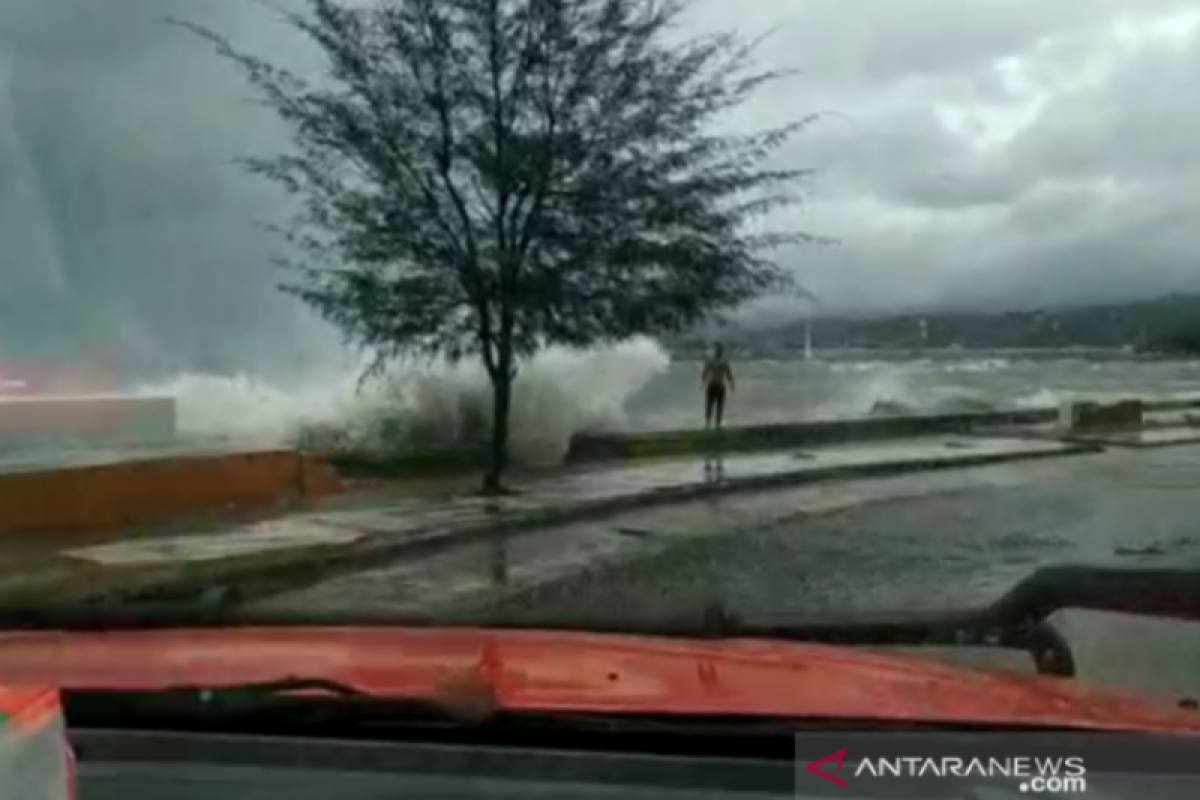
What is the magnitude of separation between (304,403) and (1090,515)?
5.78ft

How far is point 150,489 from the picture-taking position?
390 cm

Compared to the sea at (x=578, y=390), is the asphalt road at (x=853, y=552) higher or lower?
lower

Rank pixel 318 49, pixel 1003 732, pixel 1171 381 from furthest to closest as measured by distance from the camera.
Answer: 1. pixel 1171 381
2. pixel 318 49
3. pixel 1003 732

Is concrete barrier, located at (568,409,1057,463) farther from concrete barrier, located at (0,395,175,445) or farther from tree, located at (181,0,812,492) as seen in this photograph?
concrete barrier, located at (0,395,175,445)

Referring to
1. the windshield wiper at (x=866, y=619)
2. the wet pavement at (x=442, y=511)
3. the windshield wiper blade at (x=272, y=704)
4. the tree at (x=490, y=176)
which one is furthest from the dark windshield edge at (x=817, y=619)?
the tree at (x=490, y=176)

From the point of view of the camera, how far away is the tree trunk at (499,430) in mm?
3639

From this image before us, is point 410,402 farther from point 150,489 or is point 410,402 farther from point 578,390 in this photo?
point 150,489

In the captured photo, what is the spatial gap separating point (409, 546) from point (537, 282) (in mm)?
669

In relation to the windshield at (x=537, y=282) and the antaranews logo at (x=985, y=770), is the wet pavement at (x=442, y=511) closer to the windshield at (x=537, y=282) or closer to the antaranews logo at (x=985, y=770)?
the windshield at (x=537, y=282)

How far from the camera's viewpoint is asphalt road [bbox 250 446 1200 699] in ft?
11.7

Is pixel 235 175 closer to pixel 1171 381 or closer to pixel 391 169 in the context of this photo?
pixel 391 169

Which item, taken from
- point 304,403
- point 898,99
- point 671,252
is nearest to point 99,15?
point 304,403

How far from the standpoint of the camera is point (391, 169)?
12.0ft

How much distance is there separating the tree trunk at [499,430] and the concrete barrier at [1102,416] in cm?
130
